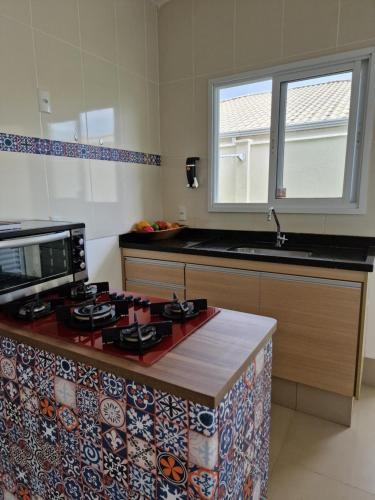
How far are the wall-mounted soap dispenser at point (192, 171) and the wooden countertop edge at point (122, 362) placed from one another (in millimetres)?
1818

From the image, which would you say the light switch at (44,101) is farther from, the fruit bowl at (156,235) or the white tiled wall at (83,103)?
the fruit bowl at (156,235)

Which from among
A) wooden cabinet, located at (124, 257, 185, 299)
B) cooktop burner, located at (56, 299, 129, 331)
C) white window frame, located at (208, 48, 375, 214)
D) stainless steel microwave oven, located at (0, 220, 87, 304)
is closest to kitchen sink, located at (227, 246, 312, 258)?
white window frame, located at (208, 48, 375, 214)

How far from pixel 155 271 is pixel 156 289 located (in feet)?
0.44

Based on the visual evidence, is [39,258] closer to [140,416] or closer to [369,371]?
[140,416]

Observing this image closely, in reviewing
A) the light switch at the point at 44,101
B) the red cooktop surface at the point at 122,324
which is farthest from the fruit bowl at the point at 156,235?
the red cooktop surface at the point at 122,324

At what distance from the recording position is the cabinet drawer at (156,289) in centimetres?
229

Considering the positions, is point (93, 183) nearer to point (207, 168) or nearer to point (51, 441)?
point (207, 168)

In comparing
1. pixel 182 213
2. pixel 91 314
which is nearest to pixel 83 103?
pixel 182 213

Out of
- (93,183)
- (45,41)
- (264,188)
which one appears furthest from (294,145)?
(45,41)

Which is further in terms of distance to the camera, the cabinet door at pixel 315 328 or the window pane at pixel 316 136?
the window pane at pixel 316 136

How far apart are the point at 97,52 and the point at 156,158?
0.91 metres

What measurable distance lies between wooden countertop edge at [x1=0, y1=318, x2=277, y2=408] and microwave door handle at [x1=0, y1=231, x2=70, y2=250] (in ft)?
0.97

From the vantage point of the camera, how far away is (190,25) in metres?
2.58

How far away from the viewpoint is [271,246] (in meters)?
2.41
